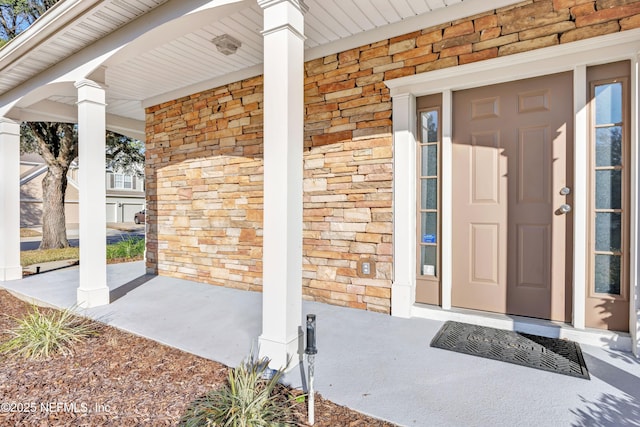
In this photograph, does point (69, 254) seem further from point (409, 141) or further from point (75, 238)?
point (409, 141)

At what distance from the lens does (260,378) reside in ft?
6.75

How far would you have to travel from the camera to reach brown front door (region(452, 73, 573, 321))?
271cm

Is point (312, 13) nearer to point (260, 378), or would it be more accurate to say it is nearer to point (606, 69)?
point (606, 69)

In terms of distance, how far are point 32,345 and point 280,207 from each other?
2.12m

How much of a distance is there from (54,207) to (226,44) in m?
7.43

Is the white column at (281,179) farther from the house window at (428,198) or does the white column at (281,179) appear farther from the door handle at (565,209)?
the door handle at (565,209)

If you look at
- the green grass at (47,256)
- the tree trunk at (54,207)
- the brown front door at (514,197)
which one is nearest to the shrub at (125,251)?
the green grass at (47,256)

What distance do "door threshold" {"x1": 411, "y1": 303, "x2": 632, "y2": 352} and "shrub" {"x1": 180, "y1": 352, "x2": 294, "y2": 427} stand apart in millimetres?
1761

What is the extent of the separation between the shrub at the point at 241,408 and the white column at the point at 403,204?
165cm

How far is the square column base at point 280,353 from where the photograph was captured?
214cm

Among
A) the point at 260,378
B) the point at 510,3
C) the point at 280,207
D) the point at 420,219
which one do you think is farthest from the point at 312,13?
the point at 260,378

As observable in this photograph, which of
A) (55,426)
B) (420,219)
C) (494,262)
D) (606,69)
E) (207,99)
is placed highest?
(207,99)

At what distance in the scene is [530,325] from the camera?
273 cm

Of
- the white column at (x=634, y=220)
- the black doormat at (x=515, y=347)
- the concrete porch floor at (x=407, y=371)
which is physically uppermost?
the white column at (x=634, y=220)
